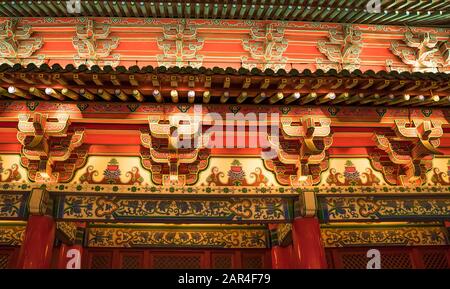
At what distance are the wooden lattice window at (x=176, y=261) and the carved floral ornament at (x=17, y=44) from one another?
4940 millimetres

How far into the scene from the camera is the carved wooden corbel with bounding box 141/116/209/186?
18.4ft

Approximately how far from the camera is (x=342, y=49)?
8562 mm

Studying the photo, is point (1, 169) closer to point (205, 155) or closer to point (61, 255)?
point (61, 255)

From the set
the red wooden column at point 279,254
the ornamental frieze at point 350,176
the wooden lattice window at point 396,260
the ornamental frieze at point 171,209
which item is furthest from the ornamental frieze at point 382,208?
the wooden lattice window at point 396,260

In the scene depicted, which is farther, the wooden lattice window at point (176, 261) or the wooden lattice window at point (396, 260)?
the wooden lattice window at point (396, 260)

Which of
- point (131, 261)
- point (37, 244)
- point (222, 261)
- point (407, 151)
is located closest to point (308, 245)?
point (407, 151)

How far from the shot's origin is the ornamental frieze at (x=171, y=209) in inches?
229

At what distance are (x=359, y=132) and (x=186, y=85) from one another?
3.05m

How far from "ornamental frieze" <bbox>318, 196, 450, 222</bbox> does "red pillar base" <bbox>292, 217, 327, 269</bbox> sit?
0.93 ft

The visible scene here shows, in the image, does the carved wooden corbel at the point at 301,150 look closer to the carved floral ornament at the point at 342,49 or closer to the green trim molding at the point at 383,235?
the green trim molding at the point at 383,235

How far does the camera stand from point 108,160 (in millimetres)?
6176

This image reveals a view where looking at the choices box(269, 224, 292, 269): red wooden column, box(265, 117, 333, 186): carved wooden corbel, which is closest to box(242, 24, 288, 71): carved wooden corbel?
box(265, 117, 333, 186): carved wooden corbel

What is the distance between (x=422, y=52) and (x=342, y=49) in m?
1.87

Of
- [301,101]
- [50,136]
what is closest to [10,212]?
[50,136]
